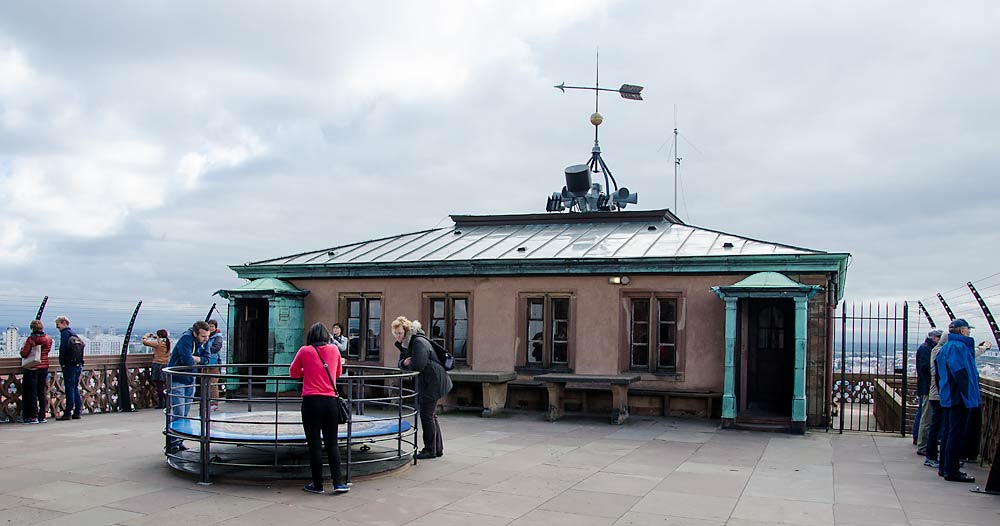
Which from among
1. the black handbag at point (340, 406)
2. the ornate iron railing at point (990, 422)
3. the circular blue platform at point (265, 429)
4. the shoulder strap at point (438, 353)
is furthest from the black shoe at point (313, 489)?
the ornate iron railing at point (990, 422)

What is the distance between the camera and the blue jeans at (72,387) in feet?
45.1

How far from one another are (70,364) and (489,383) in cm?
730

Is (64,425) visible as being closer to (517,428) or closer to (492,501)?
(517,428)

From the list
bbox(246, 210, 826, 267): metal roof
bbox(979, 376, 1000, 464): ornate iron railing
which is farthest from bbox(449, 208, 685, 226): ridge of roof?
bbox(979, 376, 1000, 464): ornate iron railing

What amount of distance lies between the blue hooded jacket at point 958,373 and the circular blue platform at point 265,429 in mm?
6429

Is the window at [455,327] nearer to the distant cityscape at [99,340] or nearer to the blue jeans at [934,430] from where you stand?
the distant cityscape at [99,340]

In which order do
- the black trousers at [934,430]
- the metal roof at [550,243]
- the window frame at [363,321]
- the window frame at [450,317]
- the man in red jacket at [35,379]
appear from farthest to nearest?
the window frame at [363,321], the window frame at [450,317], the metal roof at [550,243], the man in red jacket at [35,379], the black trousers at [934,430]

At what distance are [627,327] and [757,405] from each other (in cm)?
303

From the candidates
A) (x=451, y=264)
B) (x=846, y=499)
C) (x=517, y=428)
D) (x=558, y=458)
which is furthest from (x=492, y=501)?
(x=451, y=264)

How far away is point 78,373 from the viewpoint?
45.6 feet

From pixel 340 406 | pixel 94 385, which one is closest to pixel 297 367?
pixel 340 406

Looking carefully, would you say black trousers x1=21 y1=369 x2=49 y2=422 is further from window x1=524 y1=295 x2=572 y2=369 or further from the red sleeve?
window x1=524 y1=295 x2=572 y2=369

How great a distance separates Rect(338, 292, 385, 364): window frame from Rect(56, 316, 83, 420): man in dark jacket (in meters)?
5.19

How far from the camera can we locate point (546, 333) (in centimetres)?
1564
